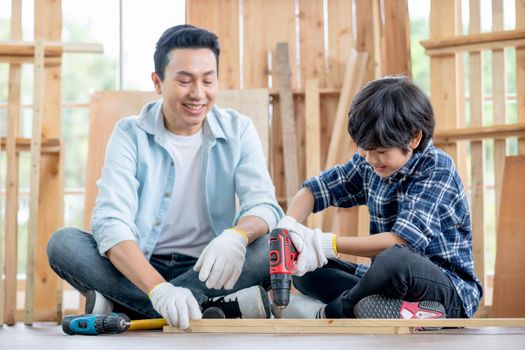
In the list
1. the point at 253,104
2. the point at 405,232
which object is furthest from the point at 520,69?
the point at 405,232

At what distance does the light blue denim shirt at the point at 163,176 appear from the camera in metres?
3.15

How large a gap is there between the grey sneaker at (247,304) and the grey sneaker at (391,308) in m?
0.32

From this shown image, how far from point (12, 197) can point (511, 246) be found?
8.12 feet

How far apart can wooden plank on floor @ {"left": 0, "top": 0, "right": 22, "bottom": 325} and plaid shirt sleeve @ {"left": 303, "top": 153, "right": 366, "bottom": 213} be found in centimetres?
175

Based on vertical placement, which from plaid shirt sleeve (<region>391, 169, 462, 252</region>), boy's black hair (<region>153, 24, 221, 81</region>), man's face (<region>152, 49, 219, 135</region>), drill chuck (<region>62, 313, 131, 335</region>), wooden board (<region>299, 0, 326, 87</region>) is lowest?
drill chuck (<region>62, 313, 131, 335</region>)

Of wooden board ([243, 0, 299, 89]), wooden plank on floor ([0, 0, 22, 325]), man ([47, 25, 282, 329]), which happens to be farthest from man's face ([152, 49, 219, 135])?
wooden board ([243, 0, 299, 89])

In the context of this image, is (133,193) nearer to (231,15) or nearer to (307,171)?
(307,171)

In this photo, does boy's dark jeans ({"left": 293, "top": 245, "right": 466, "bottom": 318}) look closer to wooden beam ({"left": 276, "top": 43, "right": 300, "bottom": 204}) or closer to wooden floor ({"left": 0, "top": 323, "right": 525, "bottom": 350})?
wooden floor ({"left": 0, "top": 323, "right": 525, "bottom": 350})

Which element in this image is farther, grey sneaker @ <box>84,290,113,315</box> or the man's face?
the man's face

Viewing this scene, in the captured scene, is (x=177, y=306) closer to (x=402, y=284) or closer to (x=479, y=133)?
(x=402, y=284)

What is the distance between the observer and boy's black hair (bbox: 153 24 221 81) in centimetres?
329

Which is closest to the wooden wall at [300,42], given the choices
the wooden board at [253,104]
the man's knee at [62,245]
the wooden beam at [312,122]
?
the wooden beam at [312,122]

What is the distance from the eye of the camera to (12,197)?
4.33 metres

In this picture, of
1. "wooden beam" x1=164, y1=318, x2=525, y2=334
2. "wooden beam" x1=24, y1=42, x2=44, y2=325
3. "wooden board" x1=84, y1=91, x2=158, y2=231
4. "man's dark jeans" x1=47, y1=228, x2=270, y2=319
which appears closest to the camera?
"wooden beam" x1=164, y1=318, x2=525, y2=334
